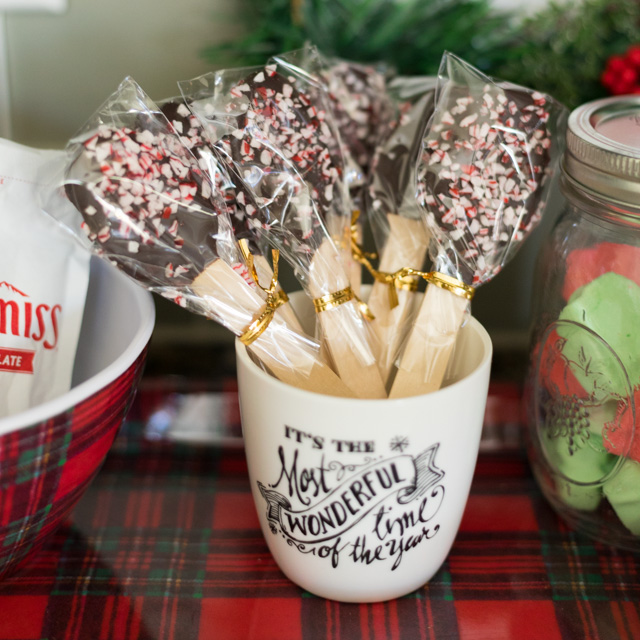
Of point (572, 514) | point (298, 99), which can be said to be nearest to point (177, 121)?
point (298, 99)

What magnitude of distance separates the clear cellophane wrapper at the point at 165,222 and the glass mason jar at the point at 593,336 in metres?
0.17

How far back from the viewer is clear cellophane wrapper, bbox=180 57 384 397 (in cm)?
46

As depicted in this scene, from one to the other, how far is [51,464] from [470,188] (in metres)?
0.31

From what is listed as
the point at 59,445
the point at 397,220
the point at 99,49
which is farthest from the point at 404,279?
the point at 99,49

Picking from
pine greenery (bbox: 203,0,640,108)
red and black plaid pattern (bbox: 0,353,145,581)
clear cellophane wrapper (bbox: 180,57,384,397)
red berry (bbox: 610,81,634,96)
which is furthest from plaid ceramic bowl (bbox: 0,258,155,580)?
red berry (bbox: 610,81,634,96)

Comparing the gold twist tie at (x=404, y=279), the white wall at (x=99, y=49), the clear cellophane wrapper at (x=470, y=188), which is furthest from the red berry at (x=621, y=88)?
the white wall at (x=99, y=49)

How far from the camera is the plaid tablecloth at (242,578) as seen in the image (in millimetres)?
461

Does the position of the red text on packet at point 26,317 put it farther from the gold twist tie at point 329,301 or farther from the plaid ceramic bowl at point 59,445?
the gold twist tie at point 329,301

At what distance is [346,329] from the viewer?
48 cm

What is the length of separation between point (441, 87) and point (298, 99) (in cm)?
10

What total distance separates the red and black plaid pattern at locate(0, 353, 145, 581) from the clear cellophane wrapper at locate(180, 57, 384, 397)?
13cm

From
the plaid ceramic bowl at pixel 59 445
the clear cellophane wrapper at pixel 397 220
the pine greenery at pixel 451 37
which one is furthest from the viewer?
the pine greenery at pixel 451 37

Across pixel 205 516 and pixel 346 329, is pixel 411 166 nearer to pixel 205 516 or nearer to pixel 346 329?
pixel 346 329

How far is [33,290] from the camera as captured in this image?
1.67 ft
